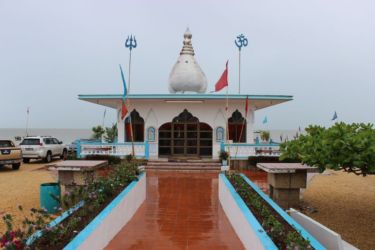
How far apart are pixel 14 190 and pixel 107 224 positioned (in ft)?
22.5

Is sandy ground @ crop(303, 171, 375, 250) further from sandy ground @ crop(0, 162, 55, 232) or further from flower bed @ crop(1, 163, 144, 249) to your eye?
sandy ground @ crop(0, 162, 55, 232)

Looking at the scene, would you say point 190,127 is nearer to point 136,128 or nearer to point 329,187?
point 136,128

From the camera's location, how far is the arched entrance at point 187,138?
1772cm

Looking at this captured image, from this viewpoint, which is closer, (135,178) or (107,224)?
(107,224)

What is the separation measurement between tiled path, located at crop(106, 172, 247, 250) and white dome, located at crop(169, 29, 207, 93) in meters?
8.68

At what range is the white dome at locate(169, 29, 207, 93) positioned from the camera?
60.5ft

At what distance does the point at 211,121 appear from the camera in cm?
1752

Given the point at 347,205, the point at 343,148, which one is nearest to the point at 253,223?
the point at 343,148

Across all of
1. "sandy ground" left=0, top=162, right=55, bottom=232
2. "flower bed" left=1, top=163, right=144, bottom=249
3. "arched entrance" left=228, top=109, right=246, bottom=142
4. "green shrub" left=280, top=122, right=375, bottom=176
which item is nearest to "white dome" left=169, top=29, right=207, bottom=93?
"arched entrance" left=228, top=109, right=246, bottom=142

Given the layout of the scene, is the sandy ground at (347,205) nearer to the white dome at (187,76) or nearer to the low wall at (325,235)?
the low wall at (325,235)

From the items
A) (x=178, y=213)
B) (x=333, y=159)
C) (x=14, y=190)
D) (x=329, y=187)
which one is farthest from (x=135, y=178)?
(x=329, y=187)

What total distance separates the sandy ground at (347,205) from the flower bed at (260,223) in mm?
1635

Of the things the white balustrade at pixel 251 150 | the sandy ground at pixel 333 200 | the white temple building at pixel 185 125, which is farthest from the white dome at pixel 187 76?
the sandy ground at pixel 333 200

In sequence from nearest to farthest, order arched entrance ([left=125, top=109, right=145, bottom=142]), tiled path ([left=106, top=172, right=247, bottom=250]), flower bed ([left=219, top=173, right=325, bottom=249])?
flower bed ([left=219, top=173, right=325, bottom=249]), tiled path ([left=106, top=172, right=247, bottom=250]), arched entrance ([left=125, top=109, right=145, bottom=142])
